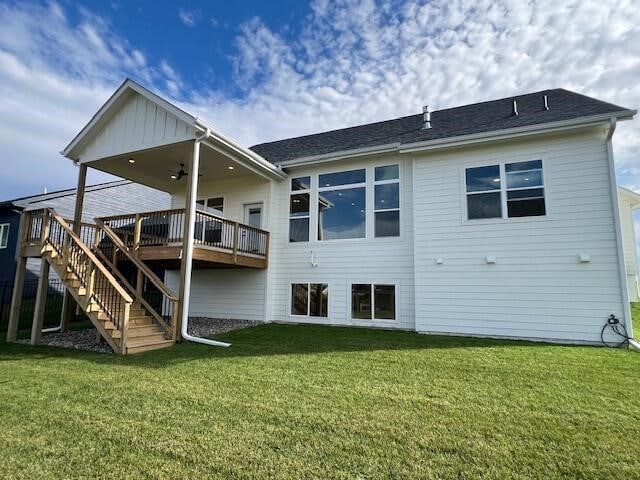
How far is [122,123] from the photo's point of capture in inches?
352

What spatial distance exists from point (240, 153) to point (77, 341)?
5.92 meters

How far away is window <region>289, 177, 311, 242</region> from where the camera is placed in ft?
34.8

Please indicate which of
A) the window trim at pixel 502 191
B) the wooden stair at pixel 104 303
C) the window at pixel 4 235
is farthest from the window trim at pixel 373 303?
the window at pixel 4 235

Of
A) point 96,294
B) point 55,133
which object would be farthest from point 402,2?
point 55,133

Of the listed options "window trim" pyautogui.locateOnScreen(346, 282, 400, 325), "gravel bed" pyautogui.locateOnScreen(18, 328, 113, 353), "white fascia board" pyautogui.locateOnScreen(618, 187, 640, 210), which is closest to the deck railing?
"gravel bed" pyautogui.locateOnScreen(18, 328, 113, 353)

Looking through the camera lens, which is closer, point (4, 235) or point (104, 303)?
point (104, 303)

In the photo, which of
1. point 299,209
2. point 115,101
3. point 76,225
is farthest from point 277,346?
point 115,101

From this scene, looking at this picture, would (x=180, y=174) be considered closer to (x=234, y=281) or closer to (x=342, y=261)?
(x=234, y=281)

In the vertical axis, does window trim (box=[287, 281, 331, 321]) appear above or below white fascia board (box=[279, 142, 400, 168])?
below

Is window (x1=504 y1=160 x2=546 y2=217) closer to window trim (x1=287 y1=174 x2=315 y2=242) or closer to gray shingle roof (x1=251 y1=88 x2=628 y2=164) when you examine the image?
gray shingle roof (x1=251 y1=88 x2=628 y2=164)

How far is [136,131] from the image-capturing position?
341 inches

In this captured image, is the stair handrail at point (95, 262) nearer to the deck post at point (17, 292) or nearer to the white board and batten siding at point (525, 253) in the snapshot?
the deck post at point (17, 292)

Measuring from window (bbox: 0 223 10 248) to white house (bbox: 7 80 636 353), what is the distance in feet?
31.2

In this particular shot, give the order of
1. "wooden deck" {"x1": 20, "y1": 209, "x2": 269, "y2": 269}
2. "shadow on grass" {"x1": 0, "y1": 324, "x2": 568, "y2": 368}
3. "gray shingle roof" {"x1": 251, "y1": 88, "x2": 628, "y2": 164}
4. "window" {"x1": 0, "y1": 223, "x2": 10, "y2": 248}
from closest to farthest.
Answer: "shadow on grass" {"x1": 0, "y1": 324, "x2": 568, "y2": 368}, "gray shingle roof" {"x1": 251, "y1": 88, "x2": 628, "y2": 164}, "wooden deck" {"x1": 20, "y1": 209, "x2": 269, "y2": 269}, "window" {"x1": 0, "y1": 223, "x2": 10, "y2": 248}
